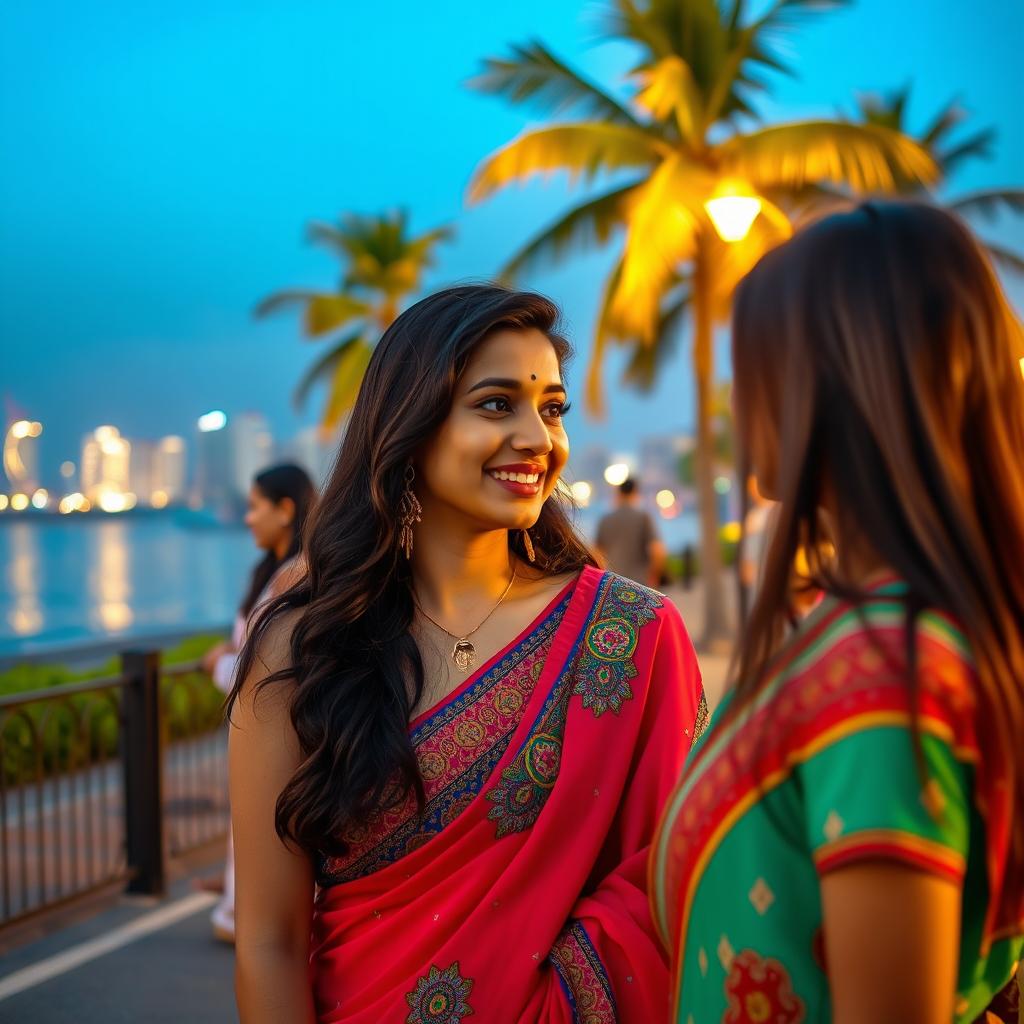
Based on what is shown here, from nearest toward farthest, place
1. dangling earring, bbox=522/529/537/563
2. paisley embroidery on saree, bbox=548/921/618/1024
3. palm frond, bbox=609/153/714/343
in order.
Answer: paisley embroidery on saree, bbox=548/921/618/1024, dangling earring, bbox=522/529/537/563, palm frond, bbox=609/153/714/343

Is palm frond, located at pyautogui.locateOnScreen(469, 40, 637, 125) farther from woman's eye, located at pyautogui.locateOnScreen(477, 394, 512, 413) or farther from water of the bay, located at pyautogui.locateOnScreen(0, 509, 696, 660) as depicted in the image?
woman's eye, located at pyautogui.locateOnScreen(477, 394, 512, 413)

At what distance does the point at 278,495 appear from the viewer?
15.8 feet

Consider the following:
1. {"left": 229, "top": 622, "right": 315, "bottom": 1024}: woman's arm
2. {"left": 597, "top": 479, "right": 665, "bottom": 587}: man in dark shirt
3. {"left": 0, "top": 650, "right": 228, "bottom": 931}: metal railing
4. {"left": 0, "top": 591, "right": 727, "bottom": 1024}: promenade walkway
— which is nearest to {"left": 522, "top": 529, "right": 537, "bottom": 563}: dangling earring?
{"left": 229, "top": 622, "right": 315, "bottom": 1024}: woman's arm

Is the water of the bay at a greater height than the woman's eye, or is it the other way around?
the woman's eye

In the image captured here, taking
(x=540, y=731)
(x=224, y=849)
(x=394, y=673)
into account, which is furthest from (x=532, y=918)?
(x=224, y=849)

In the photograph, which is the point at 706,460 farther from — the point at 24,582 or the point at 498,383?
the point at 24,582

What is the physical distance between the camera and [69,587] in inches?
2453

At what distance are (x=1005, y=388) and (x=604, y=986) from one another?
1070mm

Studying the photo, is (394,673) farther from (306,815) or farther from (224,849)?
(224,849)

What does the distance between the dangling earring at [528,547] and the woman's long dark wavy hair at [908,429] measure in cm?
102

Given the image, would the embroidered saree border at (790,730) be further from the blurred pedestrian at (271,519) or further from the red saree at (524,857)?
the blurred pedestrian at (271,519)

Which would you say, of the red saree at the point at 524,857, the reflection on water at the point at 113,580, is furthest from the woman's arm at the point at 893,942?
the reflection on water at the point at 113,580

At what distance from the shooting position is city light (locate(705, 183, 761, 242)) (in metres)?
8.94

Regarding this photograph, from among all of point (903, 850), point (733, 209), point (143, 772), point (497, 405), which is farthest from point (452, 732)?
point (733, 209)
